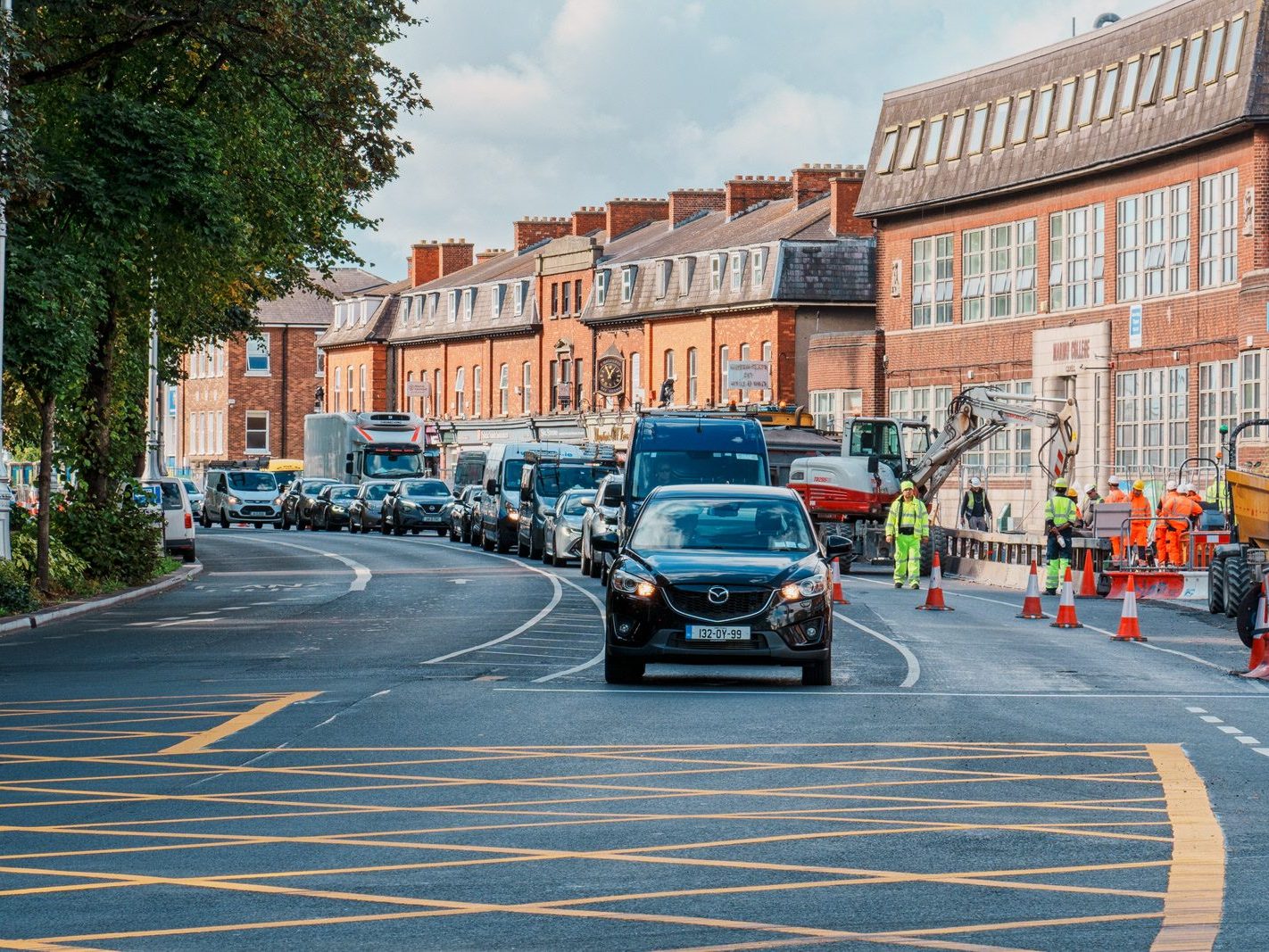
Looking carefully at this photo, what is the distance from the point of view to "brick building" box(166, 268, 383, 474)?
111812 mm

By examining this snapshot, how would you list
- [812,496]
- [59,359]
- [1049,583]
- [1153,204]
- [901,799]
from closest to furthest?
[901,799], [59,359], [1049,583], [812,496], [1153,204]

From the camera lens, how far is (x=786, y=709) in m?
15.7

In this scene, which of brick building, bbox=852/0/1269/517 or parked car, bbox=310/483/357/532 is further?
parked car, bbox=310/483/357/532

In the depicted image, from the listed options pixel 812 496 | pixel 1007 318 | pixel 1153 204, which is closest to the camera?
pixel 812 496

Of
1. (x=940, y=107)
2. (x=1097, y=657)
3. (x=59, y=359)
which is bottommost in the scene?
(x=1097, y=657)

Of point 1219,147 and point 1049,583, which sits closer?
point 1049,583

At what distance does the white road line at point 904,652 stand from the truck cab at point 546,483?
57.6 ft

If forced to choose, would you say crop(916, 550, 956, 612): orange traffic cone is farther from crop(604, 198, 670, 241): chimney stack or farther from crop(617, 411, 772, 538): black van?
crop(604, 198, 670, 241): chimney stack

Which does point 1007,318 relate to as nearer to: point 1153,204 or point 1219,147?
point 1153,204

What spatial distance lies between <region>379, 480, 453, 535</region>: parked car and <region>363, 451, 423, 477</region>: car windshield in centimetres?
827

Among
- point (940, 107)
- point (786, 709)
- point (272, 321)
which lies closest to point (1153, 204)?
point (940, 107)

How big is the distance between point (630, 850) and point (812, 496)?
3527 cm

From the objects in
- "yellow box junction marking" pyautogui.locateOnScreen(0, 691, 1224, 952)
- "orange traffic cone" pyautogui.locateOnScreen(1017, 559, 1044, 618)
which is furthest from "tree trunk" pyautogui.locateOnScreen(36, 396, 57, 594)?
"yellow box junction marking" pyautogui.locateOnScreen(0, 691, 1224, 952)

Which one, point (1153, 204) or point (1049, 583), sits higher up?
point (1153, 204)
